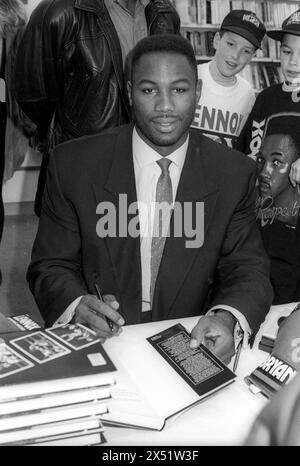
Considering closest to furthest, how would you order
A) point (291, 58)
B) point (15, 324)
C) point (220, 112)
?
point (15, 324) → point (291, 58) → point (220, 112)

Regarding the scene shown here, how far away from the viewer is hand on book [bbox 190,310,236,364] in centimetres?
124

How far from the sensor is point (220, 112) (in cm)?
259

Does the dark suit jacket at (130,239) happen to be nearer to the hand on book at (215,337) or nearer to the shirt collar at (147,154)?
the shirt collar at (147,154)

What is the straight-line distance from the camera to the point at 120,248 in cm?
161

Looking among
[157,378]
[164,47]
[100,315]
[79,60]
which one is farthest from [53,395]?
[79,60]

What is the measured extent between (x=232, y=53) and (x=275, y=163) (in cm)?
79

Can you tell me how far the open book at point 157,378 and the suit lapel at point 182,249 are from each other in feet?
0.92

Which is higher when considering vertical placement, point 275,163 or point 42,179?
point 275,163

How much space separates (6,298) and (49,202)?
2.11 m

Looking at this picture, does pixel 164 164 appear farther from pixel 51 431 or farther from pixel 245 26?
pixel 245 26

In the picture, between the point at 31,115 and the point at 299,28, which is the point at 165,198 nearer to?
the point at 299,28

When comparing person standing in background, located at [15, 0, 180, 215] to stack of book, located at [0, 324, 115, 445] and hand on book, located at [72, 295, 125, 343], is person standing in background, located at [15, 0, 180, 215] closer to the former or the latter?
hand on book, located at [72, 295, 125, 343]

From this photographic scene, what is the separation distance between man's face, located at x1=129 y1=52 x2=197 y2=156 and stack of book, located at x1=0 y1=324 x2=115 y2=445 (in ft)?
2.78
